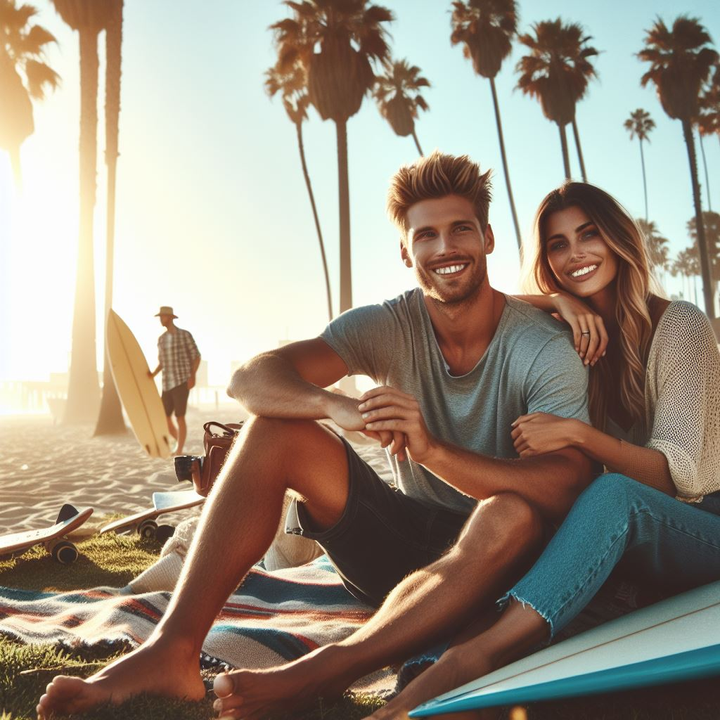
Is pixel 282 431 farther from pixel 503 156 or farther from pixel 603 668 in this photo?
pixel 503 156

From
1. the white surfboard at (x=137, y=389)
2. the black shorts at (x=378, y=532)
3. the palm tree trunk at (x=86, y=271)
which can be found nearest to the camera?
the black shorts at (x=378, y=532)

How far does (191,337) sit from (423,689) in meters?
9.35

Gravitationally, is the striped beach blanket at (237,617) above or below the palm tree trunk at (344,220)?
below

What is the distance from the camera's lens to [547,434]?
2.15 m

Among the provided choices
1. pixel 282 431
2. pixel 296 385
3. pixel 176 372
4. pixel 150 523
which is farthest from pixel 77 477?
pixel 282 431

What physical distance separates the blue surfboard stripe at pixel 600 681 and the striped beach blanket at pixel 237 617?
102 centimetres

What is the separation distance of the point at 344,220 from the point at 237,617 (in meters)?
14.6

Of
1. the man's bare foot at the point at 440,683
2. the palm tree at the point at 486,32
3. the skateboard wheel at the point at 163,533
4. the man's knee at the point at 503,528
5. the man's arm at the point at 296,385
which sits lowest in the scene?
the skateboard wheel at the point at 163,533

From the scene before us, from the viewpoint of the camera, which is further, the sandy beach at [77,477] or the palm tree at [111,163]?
the palm tree at [111,163]

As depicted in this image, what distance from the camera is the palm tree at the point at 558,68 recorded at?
20969mm

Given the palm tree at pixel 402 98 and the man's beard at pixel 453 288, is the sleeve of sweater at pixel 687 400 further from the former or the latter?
the palm tree at pixel 402 98

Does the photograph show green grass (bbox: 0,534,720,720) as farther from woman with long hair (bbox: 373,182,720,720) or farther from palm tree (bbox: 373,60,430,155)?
palm tree (bbox: 373,60,430,155)

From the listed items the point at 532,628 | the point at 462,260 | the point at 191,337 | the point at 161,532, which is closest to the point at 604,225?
the point at 462,260

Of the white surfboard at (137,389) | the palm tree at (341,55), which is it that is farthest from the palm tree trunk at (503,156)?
the white surfboard at (137,389)
